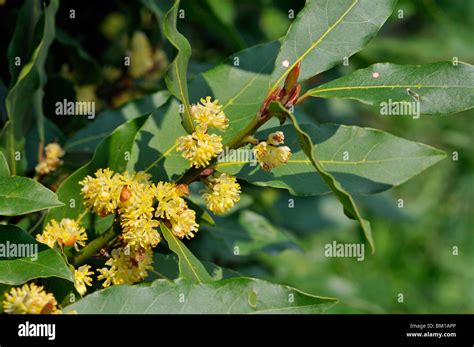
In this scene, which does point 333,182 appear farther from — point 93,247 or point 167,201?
point 93,247

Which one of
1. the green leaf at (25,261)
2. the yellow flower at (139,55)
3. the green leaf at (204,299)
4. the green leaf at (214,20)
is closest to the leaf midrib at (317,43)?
the green leaf at (204,299)

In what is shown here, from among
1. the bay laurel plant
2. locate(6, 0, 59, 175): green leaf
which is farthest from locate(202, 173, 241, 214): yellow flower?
locate(6, 0, 59, 175): green leaf

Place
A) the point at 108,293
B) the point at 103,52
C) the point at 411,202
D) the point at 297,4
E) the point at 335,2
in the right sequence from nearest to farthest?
the point at 108,293
the point at 335,2
the point at 103,52
the point at 297,4
the point at 411,202

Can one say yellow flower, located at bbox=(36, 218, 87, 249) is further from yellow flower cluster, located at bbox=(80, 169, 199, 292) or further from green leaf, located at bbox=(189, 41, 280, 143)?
green leaf, located at bbox=(189, 41, 280, 143)

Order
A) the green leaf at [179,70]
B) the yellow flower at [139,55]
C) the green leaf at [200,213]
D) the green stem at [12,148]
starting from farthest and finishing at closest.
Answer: the yellow flower at [139,55]
the green stem at [12,148]
the green leaf at [200,213]
the green leaf at [179,70]

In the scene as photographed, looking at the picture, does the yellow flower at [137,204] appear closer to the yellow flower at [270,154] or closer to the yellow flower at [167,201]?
the yellow flower at [167,201]

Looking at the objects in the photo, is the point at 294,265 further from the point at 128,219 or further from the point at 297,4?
the point at 128,219

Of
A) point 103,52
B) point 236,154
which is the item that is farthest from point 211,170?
point 103,52
